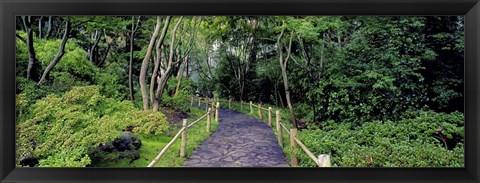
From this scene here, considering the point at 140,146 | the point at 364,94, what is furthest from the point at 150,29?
the point at 364,94

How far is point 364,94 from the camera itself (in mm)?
2670

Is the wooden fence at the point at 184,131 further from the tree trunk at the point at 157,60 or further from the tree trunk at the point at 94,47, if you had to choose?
the tree trunk at the point at 94,47

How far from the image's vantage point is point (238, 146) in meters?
2.61

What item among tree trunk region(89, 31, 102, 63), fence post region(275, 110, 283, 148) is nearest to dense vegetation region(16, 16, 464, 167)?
tree trunk region(89, 31, 102, 63)

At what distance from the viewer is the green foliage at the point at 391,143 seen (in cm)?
249

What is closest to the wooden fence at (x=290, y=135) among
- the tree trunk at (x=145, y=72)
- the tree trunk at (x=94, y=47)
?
the tree trunk at (x=145, y=72)

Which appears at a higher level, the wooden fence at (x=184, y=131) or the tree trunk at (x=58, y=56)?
the tree trunk at (x=58, y=56)

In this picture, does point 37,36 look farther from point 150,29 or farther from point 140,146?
point 140,146

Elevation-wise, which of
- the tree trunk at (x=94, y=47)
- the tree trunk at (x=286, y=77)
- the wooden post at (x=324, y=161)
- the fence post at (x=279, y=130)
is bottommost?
the wooden post at (x=324, y=161)


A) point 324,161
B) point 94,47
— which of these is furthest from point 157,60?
point 324,161

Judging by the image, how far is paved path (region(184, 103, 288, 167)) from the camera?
2531mm
